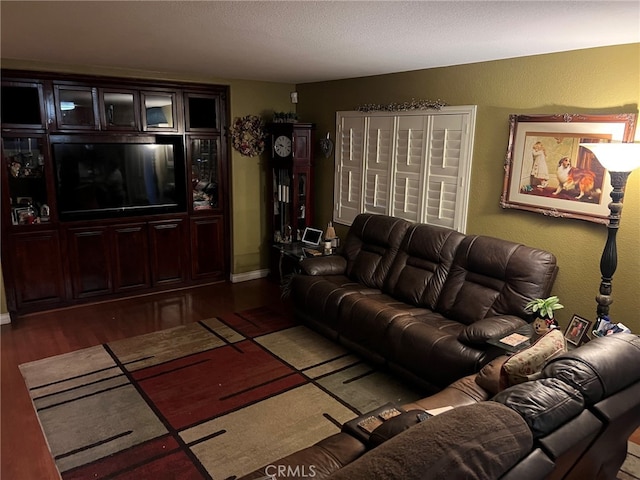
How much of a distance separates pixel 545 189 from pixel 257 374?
2.54 metres

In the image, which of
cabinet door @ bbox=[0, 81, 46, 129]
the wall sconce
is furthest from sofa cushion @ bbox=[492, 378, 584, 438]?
cabinet door @ bbox=[0, 81, 46, 129]

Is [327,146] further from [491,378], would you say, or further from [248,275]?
[491,378]

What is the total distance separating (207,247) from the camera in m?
5.64

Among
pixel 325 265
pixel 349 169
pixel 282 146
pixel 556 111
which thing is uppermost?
pixel 556 111

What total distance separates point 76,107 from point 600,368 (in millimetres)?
4771

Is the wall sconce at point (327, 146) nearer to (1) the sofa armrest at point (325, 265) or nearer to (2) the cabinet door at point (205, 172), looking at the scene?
(2) the cabinet door at point (205, 172)

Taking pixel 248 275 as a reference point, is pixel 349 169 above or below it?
above

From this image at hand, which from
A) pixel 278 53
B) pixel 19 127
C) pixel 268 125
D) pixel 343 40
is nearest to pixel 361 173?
pixel 268 125

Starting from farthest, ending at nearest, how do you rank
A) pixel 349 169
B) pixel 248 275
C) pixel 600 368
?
1. pixel 248 275
2. pixel 349 169
3. pixel 600 368

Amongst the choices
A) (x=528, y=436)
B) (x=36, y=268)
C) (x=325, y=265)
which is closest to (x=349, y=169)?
(x=325, y=265)

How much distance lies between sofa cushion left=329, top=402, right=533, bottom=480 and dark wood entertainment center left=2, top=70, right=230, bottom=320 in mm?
4292

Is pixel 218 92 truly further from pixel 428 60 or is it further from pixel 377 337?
pixel 377 337

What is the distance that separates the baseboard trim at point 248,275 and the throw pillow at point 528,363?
13.0 feet

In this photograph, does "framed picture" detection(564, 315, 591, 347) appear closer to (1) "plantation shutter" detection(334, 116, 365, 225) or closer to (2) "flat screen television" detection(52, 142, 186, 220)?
(1) "plantation shutter" detection(334, 116, 365, 225)
